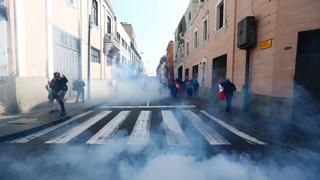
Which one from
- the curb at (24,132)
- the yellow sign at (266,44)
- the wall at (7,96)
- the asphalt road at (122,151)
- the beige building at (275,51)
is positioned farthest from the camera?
the wall at (7,96)

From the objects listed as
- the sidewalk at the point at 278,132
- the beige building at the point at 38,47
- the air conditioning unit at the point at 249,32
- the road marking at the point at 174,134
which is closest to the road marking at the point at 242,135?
the sidewalk at the point at 278,132

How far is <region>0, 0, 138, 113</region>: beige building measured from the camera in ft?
27.4

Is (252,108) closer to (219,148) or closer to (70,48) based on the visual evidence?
(219,148)

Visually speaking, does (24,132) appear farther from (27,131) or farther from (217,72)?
(217,72)

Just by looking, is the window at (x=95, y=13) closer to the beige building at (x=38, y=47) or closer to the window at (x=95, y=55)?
the window at (x=95, y=55)

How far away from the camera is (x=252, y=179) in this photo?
308 centimetres

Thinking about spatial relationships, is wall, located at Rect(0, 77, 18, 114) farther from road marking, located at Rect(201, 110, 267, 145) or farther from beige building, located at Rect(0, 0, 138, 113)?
road marking, located at Rect(201, 110, 267, 145)

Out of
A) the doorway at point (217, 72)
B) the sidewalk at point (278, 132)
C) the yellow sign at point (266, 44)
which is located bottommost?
the sidewalk at point (278, 132)

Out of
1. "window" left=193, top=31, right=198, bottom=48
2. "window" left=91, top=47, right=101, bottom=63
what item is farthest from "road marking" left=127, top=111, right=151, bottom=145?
"window" left=193, top=31, right=198, bottom=48

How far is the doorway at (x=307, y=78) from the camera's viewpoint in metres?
6.54

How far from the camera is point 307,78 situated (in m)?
6.69

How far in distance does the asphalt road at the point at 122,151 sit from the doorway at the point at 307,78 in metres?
2.14

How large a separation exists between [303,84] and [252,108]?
254cm

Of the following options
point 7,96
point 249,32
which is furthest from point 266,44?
point 7,96
